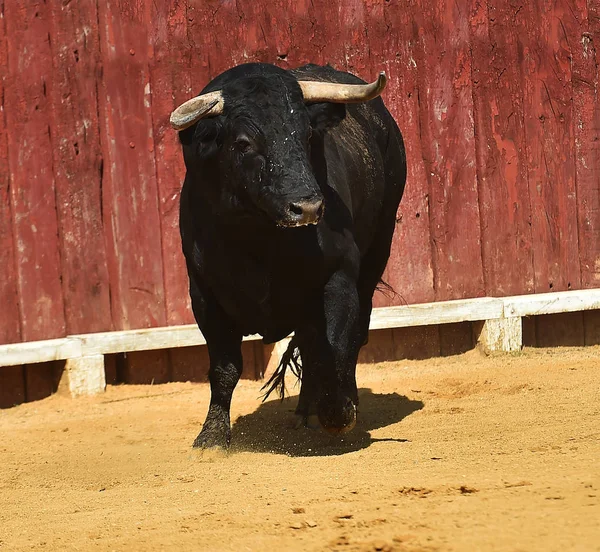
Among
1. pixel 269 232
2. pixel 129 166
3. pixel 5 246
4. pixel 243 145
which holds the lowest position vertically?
pixel 269 232

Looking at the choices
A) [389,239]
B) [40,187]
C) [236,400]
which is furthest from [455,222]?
[40,187]

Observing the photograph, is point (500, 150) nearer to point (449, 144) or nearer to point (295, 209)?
point (449, 144)

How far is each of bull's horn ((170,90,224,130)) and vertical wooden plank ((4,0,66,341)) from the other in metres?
2.42

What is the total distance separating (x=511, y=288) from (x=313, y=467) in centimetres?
406

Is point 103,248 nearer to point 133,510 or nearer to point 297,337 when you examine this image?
point 297,337

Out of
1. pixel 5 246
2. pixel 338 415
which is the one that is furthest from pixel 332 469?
pixel 5 246

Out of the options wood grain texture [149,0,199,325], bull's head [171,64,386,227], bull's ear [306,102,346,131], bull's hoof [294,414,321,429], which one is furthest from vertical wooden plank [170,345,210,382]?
bull's ear [306,102,346,131]

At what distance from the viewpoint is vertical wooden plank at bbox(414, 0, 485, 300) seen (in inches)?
323

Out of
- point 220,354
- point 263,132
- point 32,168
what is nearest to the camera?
point 263,132

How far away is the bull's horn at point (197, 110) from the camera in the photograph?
16.4 ft

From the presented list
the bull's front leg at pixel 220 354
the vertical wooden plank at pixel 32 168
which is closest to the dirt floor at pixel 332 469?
the bull's front leg at pixel 220 354

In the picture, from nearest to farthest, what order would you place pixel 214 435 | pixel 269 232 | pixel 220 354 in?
pixel 269 232 → pixel 214 435 → pixel 220 354

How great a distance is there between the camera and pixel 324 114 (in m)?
5.30

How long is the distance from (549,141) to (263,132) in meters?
4.18
